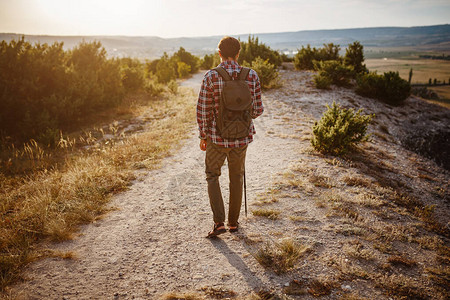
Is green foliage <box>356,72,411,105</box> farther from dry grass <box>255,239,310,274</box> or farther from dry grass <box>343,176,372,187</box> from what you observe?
dry grass <box>255,239,310,274</box>

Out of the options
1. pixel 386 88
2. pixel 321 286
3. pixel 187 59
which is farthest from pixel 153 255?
pixel 187 59

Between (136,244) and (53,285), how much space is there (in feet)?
3.05

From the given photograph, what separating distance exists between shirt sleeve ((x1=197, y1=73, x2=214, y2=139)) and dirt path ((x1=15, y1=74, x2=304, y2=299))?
1.50 meters

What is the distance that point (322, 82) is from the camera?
40.7 feet

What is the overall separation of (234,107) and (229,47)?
2.33 feet

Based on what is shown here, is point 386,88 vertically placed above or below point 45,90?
above

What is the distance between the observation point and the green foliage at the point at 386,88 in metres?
12.3

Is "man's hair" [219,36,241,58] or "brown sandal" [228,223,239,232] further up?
"man's hair" [219,36,241,58]

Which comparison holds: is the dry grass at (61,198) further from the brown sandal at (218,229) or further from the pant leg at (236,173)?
the pant leg at (236,173)

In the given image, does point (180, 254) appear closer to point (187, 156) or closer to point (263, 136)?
point (187, 156)

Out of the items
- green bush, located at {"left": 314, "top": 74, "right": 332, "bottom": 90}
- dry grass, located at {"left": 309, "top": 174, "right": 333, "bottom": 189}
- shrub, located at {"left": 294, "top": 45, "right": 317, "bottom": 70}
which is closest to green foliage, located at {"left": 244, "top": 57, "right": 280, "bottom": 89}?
green bush, located at {"left": 314, "top": 74, "right": 332, "bottom": 90}

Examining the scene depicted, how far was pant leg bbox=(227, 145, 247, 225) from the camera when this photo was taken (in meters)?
2.81

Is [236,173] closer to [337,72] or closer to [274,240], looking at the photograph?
[274,240]

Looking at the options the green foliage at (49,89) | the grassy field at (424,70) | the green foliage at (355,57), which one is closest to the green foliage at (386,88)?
the green foliage at (355,57)
